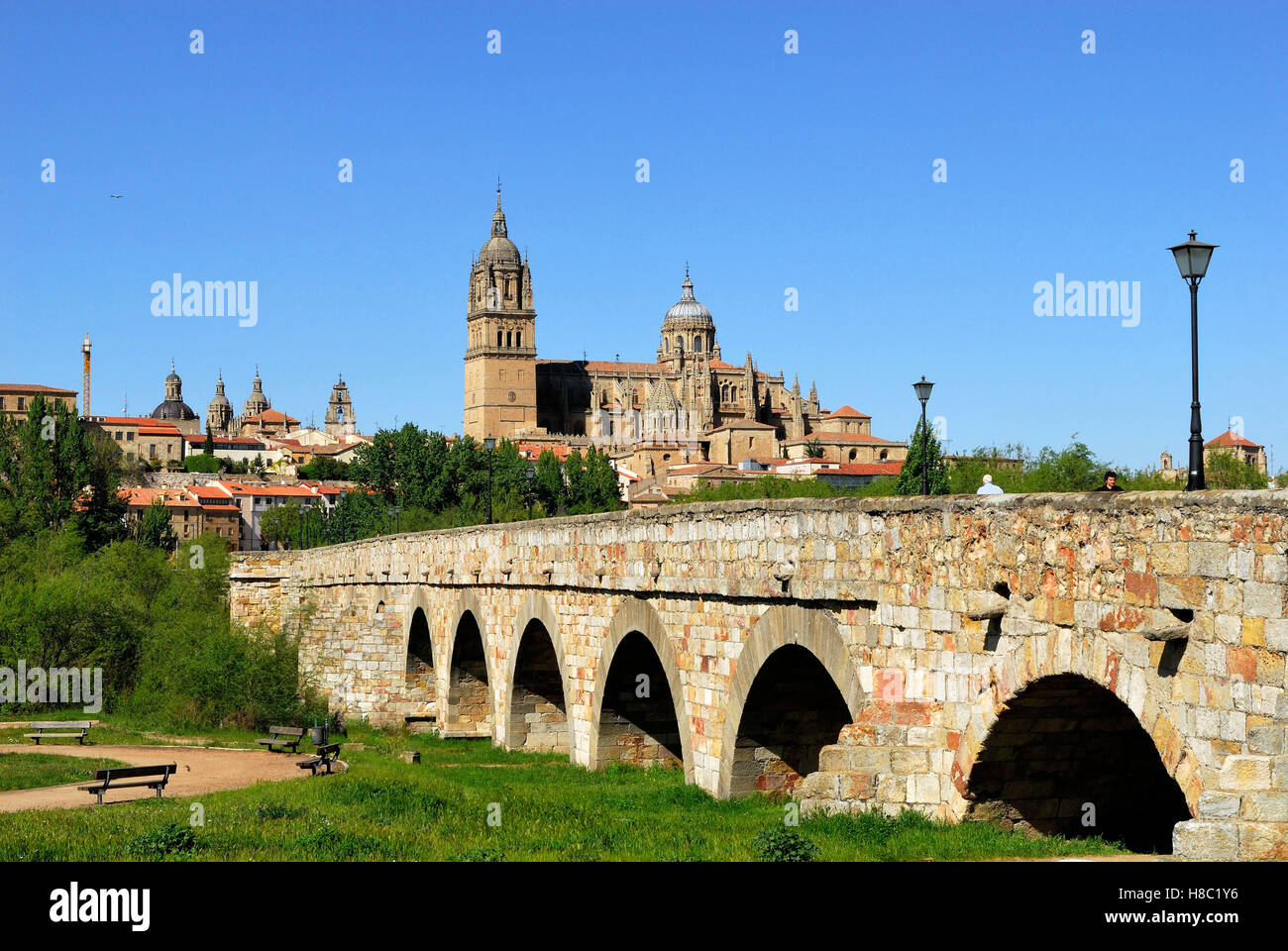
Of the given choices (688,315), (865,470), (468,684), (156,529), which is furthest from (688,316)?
(468,684)

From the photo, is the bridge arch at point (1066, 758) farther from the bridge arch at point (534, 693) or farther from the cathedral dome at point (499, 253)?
the cathedral dome at point (499, 253)

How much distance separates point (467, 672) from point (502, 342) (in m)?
134

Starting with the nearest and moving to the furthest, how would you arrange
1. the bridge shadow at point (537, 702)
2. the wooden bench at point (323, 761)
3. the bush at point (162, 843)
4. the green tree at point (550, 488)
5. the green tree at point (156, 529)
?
the bush at point (162, 843) < the wooden bench at point (323, 761) < the bridge shadow at point (537, 702) < the green tree at point (156, 529) < the green tree at point (550, 488)

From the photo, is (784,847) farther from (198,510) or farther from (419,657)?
(198,510)

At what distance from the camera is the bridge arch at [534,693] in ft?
72.8

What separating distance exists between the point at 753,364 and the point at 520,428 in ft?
94.8

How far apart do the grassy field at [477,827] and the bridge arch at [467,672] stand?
682cm

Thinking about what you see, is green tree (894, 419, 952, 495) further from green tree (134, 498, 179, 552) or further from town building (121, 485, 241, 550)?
town building (121, 485, 241, 550)

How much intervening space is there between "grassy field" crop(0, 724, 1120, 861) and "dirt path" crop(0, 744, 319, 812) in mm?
970

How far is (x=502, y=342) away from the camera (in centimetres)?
15925

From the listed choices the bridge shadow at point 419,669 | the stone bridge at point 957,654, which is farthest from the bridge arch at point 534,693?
the bridge shadow at point 419,669
